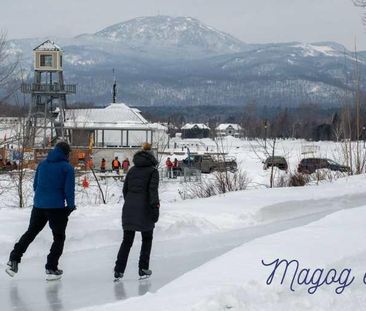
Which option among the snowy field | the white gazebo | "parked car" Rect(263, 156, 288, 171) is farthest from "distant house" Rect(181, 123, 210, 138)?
the snowy field

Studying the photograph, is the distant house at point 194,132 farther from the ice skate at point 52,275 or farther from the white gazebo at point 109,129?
the ice skate at point 52,275

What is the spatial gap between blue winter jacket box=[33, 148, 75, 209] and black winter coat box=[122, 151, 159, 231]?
2.29 feet

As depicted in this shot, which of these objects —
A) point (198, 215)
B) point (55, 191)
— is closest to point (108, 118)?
point (198, 215)

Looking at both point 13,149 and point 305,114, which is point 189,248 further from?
point 305,114

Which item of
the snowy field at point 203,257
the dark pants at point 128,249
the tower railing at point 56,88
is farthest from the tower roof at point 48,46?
the dark pants at point 128,249

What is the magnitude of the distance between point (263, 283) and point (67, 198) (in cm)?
270

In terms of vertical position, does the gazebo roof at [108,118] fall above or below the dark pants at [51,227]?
above

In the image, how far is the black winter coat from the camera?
834 cm

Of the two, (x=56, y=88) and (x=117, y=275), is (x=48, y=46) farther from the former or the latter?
(x=117, y=275)

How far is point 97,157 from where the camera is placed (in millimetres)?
61562

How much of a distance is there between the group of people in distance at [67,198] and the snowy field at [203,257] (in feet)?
1.63

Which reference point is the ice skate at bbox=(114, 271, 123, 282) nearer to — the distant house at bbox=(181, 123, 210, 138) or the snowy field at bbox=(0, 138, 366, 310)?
the snowy field at bbox=(0, 138, 366, 310)

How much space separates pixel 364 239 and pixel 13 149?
1160cm

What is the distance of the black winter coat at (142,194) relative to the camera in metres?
8.34
